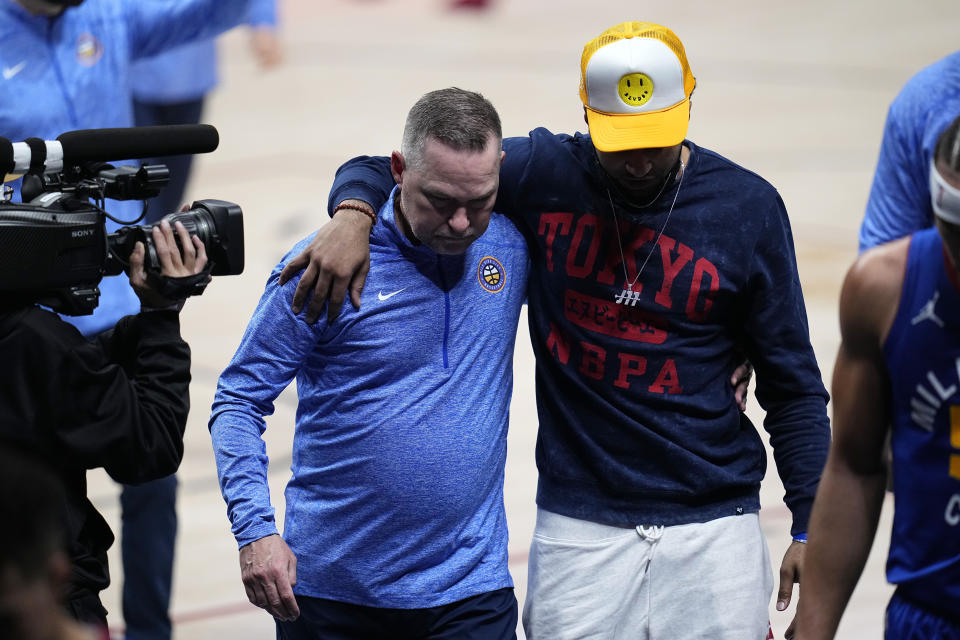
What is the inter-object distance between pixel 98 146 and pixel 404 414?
2.81 ft

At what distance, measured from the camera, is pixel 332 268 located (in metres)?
3.03

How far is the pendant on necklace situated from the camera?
3137mm

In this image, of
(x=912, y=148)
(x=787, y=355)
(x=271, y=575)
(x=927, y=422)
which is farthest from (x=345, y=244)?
(x=912, y=148)

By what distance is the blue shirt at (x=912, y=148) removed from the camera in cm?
340

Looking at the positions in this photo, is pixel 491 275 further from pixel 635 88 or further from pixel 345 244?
pixel 635 88

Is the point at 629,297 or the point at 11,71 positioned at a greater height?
the point at 11,71

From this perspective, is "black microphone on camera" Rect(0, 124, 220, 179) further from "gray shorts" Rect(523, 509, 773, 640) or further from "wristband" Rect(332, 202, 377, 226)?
"gray shorts" Rect(523, 509, 773, 640)

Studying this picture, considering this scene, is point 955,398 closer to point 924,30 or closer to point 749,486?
point 749,486

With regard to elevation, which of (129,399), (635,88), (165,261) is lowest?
(129,399)

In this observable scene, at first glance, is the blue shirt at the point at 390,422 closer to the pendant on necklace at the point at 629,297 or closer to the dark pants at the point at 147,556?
the pendant on necklace at the point at 629,297

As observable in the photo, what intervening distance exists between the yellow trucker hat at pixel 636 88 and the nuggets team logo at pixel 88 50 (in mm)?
1600

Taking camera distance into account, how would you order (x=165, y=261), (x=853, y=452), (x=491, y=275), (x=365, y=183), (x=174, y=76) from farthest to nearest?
(x=174, y=76), (x=365, y=183), (x=491, y=275), (x=165, y=261), (x=853, y=452)

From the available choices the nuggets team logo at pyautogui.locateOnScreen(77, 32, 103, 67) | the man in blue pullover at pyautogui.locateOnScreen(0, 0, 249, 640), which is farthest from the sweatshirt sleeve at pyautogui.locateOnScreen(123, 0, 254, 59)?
the nuggets team logo at pyautogui.locateOnScreen(77, 32, 103, 67)

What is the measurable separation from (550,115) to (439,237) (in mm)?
8061
